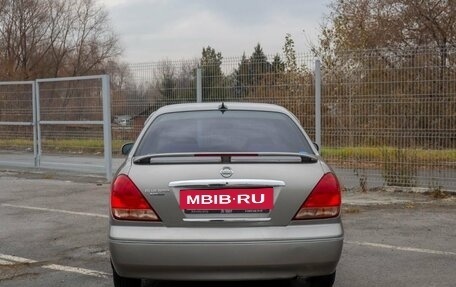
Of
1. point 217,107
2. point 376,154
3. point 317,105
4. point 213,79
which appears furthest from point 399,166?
point 217,107

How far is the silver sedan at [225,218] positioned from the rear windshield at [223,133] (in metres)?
0.38

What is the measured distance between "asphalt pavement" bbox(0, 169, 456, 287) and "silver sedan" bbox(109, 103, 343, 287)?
45.1 inches

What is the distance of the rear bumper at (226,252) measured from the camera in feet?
12.5

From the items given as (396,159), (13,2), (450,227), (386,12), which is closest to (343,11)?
(386,12)

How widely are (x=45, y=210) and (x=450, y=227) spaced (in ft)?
19.5

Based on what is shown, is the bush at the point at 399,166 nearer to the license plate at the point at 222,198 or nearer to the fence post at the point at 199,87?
the fence post at the point at 199,87

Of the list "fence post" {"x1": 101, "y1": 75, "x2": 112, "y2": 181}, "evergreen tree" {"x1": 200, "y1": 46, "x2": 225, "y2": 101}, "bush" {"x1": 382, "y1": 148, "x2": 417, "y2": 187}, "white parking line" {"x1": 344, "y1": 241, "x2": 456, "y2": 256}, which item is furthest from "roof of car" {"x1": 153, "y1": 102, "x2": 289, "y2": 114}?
"fence post" {"x1": 101, "y1": 75, "x2": 112, "y2": 181}

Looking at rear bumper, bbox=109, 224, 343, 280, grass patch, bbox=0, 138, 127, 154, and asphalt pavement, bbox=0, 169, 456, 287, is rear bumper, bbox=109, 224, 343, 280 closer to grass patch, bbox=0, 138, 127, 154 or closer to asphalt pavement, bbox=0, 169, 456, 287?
asphalt pavement, bbox=0, 169, 456, 287

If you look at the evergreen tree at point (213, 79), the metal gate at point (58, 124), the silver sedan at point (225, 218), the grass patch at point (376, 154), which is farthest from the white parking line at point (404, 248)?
the metal gate at point (58, 124)

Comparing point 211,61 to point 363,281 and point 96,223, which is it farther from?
point 363,281

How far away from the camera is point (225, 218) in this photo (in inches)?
154

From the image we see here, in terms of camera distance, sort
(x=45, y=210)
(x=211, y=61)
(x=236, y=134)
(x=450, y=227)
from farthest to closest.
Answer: (x=211, y=61) < (x=45, y=210) < (x=450, y=227) < (x=236, y=134)

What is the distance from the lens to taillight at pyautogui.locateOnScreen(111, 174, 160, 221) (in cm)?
395

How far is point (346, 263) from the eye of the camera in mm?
5668
